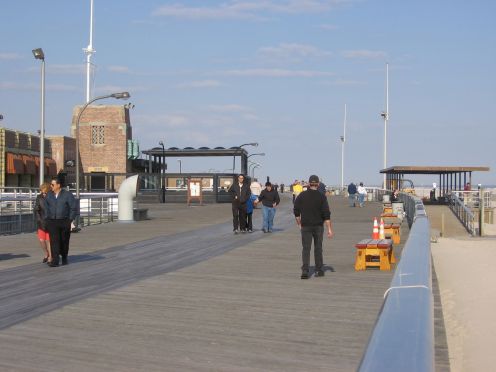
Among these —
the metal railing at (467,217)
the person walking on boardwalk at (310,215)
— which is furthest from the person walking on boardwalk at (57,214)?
the metal railing at (467,217)

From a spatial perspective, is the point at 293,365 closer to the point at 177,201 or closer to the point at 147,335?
the point at 147,335

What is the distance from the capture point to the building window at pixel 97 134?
76.9 meters

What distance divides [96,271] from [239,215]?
10.9 meters

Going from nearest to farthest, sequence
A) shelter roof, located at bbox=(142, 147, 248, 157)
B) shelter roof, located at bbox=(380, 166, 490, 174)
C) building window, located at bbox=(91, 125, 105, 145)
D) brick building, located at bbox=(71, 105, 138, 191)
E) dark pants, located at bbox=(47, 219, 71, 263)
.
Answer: dark pants, located at bbox=(47, 219, 71, 263) < shelter roof, located at bbox=(380, 166, 490, 174) < shelter roof, located at bbox=(142, 147, 248, 157) < brick building, located at bbox=(71, 105, 138, 191) < building window, located at bbox=(91, 125, 105, 145)

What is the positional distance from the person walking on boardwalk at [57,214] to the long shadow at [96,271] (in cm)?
44

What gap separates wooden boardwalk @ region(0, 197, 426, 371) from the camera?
6816mm

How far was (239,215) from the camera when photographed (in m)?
24.7

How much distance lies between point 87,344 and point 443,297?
9.46m

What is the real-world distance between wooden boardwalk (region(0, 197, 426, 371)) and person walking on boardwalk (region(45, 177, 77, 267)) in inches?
18.7

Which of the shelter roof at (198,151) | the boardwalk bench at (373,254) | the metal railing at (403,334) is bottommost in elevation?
the boardwalk bench at (373,254)

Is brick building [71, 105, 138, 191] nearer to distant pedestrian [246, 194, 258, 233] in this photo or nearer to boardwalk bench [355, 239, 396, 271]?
distant pedestrian [246, 194, 258, 233]

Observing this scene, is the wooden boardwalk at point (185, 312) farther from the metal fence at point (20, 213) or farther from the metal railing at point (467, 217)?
the metal railing at point (467, 217)

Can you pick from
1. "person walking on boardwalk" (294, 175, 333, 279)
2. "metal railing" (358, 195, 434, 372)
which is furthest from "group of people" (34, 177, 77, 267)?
"metal railing" (358, 195, 434, 372)

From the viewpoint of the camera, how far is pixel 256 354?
23.0 ft
